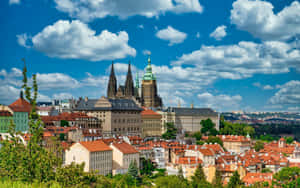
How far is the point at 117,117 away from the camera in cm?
8994

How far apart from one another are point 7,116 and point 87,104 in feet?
86.1

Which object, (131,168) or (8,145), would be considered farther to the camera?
(131,168)

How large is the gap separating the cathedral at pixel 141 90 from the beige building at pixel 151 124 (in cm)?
1841

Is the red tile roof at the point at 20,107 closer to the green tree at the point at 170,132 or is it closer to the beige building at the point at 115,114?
the beige building at the point at 115,114

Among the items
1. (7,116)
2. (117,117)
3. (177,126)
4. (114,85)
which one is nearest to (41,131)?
(7,116)

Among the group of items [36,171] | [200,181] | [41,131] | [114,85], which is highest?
[114,85]

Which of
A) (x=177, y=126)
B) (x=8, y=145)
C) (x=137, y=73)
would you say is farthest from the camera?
(x=137, y=73)

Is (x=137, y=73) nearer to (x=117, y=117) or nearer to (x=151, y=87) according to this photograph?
(x=151, y=87)

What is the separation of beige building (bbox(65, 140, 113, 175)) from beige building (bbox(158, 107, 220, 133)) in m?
54.7

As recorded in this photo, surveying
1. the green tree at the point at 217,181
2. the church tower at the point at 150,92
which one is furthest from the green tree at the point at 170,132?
the green tree at the point at 217,181

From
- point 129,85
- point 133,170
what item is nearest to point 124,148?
point 133,170

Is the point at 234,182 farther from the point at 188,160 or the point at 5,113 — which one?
the point at 5,113

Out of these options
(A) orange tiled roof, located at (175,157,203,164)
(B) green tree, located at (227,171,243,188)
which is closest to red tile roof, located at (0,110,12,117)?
(A) orange tiled roof, located at (175,157,203,164)

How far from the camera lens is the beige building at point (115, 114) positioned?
289 ft
